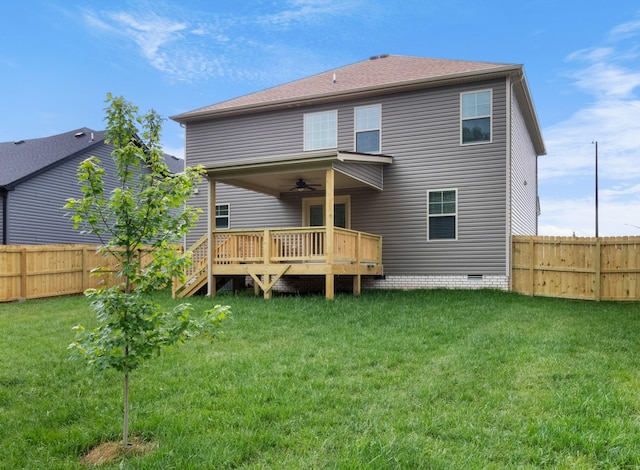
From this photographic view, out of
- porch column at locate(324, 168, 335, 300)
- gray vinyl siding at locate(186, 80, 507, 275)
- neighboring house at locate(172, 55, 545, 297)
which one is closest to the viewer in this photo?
porch column at locate(324, 168, 335, 300)

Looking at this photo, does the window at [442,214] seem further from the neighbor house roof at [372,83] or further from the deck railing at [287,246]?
the neighbor house roof at [372,83]

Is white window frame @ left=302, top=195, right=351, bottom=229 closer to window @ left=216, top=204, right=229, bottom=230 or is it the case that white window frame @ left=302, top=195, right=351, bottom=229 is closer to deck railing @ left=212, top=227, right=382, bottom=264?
deck railing @ left=212, top=227, right=382, bottom=264

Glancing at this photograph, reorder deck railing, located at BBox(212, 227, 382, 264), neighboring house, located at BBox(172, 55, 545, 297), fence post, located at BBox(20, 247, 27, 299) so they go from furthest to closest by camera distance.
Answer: fence post, located at BBox(20, 247, 27, 299)
neighboring house, located at BBox(172, 55, 545, 297)
deck railing, located at BBox(212, 227, 382, 264)

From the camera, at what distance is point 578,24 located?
12109 millimetres

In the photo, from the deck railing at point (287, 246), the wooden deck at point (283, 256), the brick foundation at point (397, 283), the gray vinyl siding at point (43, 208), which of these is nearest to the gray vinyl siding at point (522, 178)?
the brick foundation at point (397, 283)

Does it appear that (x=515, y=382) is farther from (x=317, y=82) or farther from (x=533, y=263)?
(x=317, y=82)

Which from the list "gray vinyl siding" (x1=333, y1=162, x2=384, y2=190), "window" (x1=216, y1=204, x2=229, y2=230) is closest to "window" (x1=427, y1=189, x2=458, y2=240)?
"gray vinyl siding" (x1=333, y1=162, x2=384, y2=190)

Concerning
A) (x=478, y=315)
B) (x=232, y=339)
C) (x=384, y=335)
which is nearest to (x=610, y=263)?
(x=478, y=315)

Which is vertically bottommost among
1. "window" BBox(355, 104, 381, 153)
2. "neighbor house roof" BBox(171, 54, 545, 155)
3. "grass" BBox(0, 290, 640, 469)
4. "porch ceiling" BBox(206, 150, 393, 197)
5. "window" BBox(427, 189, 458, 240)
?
"grass" BBox(0, 290, 640, 469)

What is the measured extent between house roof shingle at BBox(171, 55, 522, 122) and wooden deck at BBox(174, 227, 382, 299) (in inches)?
184

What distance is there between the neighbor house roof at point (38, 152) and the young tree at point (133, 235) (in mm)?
14003

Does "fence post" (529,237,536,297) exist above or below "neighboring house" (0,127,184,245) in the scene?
below

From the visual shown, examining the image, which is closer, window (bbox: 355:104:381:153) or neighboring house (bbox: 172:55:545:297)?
neighboring house (bbox: 172:55:545:297)

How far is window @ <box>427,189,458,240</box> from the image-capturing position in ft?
41.5
